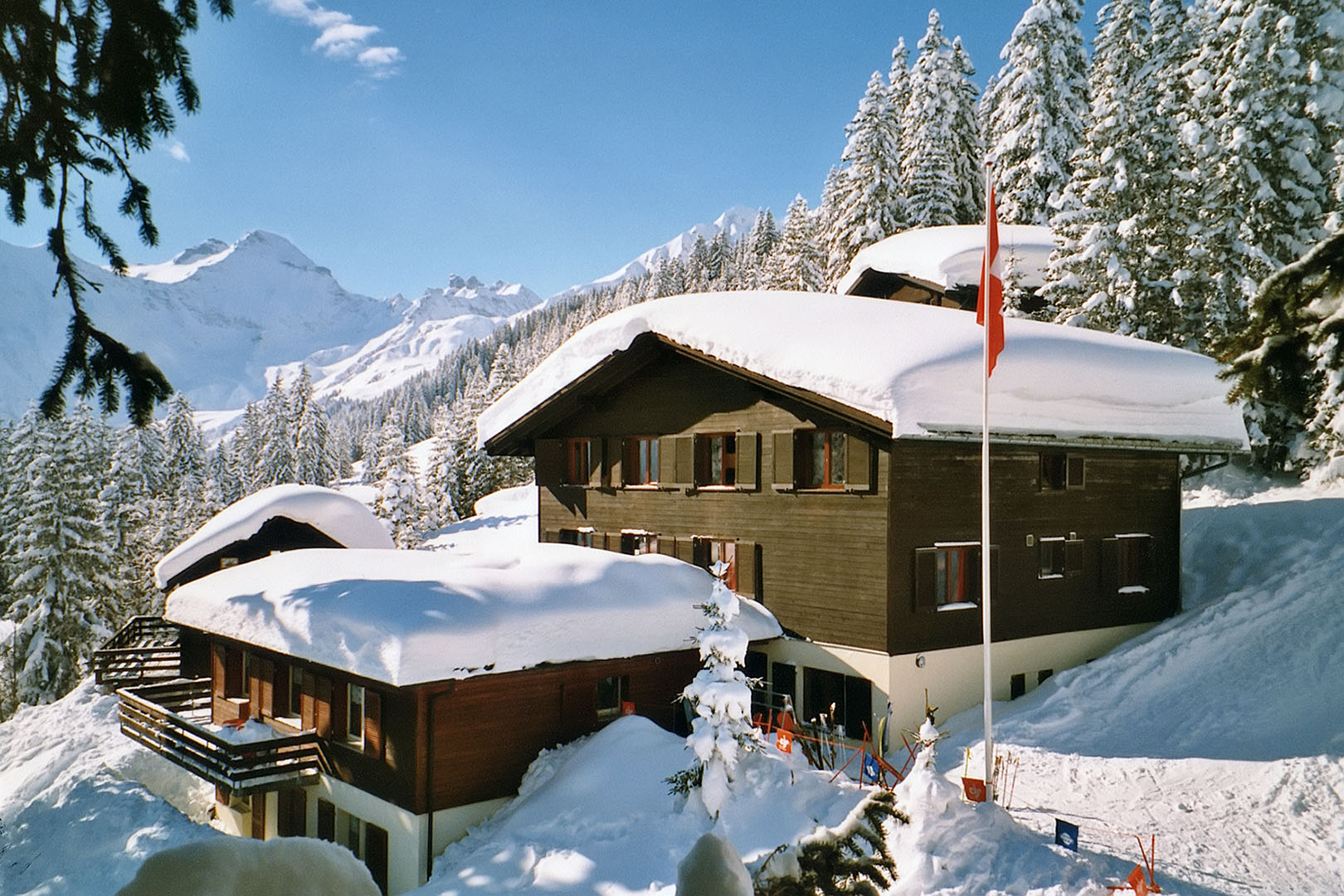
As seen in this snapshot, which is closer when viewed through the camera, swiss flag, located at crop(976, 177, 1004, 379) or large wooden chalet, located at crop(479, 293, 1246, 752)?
swiss flag, located at crop(976, 177, 1004, 379)

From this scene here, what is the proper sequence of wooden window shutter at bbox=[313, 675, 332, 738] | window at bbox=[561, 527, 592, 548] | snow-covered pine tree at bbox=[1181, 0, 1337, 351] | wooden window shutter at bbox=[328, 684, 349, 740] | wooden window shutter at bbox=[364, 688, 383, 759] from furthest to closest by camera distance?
1. snow-covered pine tree at bbox=[1181, 0, 1337, 351]
2. window at bbox=[561, 527, 592, 548]
3. wooden window shutter at bbox=[313, 675, 332, 738]
4. wooden window shutter at bbox=[328, 684, 349, 740]
5. wooden window shutter at bbox=[364, 688, 383, 759]

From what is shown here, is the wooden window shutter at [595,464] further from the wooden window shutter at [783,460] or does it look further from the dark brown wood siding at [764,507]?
the wooden window shutter at [783,460]

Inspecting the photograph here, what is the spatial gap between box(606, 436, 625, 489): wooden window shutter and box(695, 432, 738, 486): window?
317 centimetres

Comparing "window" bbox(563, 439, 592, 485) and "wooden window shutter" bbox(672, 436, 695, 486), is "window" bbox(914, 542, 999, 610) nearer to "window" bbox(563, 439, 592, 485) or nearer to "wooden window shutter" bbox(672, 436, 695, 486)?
"wooden window shutter" bbox(672, 436, 695, 486)

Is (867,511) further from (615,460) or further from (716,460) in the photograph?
(615,460)

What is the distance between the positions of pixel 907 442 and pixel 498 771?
406 inches

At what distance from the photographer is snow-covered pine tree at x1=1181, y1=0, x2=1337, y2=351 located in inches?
1136

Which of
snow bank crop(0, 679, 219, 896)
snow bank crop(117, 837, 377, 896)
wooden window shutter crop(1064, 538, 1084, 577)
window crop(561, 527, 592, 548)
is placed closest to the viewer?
snow bank crop(117, 837, 377, 896)

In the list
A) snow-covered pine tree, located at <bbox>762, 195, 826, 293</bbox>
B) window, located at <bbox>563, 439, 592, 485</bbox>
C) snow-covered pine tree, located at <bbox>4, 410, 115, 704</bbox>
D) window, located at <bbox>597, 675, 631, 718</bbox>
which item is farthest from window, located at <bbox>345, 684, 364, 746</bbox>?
snow-covered pine tree, located at <bbox>762, 195, 826, 293</bbox>

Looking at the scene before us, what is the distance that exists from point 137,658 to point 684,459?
1844 cm

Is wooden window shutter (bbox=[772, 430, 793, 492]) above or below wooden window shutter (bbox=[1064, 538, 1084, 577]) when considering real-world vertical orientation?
above

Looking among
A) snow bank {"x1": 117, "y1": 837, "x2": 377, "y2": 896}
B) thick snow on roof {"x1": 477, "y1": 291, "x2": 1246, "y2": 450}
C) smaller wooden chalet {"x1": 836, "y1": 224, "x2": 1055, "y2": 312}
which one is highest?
Result: smaller wooden chalet {"x1": 836, "y1": 224, "x2": 1055, "y2": 312}

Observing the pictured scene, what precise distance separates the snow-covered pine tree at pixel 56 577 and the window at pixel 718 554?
28335 mm

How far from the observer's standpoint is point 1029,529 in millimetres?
20297
